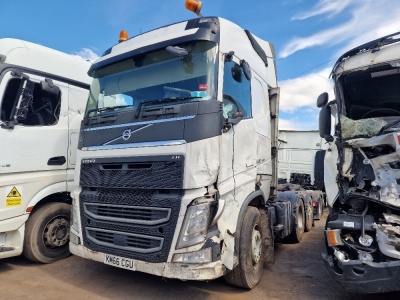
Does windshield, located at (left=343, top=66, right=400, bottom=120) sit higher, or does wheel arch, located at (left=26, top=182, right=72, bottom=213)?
windshield, located at (left=343, top=66, right=400, bottom=120)

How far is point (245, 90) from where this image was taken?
4082mm

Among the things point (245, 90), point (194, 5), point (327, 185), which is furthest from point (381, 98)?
point (194, 5)

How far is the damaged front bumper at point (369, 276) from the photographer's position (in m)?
2.83

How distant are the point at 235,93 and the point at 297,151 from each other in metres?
9.32

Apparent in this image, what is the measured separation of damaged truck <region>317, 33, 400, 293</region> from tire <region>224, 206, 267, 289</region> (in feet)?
2.81

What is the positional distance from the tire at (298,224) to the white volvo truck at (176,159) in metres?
2.28

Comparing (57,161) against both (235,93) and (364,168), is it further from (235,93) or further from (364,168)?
(364,168)

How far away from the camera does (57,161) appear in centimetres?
491

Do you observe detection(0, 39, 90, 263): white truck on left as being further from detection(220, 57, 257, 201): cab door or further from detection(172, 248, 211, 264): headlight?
detection(220, 57, 257, 201): cab door

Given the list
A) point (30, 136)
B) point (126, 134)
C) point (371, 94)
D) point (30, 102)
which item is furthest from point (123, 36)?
point (371, 94)

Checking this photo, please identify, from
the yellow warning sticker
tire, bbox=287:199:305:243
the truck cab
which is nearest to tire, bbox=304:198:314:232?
tire, bbox=287:199:305:243

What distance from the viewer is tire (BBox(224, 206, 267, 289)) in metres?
3.54

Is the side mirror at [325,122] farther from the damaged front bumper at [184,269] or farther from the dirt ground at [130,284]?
the damaged front bumper at [184,269]

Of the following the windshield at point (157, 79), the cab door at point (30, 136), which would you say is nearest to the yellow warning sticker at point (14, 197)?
the cab door at point (30, 136)
